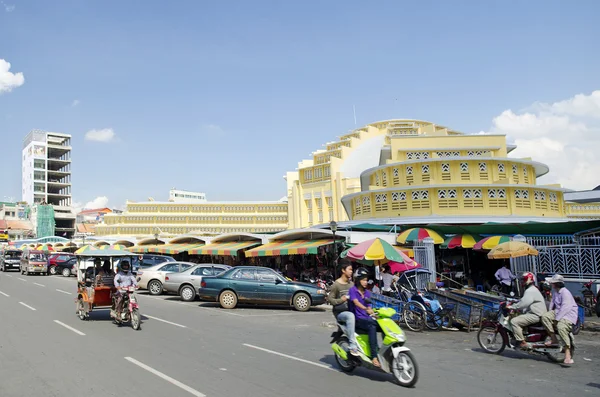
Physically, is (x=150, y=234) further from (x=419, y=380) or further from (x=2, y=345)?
(x=419, y=380)

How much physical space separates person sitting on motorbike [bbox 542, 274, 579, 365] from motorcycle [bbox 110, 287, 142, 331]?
9.08 m

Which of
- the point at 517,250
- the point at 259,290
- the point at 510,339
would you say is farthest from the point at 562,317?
the point at 259,290

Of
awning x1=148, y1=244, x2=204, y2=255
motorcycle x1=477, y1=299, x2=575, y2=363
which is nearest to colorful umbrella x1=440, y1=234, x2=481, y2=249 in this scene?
motorcycle x1=477, y1=299, x2=575, y2=363

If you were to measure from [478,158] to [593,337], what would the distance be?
19.4 metres

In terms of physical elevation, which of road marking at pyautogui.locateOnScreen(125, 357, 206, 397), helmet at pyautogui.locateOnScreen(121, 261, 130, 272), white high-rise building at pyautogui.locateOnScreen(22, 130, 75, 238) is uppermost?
white high-rise building at pyautogui.locateOnScreen(22, 130, 75, 238)

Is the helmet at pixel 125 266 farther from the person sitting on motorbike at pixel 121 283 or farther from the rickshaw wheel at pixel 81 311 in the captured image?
A: the rickshaw wheel at pixel 81 311

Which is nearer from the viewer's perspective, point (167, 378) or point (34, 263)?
point (167, 378)

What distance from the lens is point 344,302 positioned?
7.53 m

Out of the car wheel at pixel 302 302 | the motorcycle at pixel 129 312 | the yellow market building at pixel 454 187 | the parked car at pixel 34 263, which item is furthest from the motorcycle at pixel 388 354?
the parked car at pixel 34 263

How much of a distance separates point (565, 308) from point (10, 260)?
152 feet

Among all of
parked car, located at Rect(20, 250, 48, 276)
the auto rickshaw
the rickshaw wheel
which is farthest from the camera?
parked car, located at Rect(20, 250, 48, 276)

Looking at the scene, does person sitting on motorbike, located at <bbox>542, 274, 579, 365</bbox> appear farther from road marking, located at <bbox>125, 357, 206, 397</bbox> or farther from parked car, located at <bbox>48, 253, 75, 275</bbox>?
parked car, located at <bbox>48, 253, 75, 275</bbox>

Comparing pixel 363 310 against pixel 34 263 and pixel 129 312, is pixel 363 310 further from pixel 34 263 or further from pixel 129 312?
pixel 34 263

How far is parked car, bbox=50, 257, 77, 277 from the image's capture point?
37125 mm
